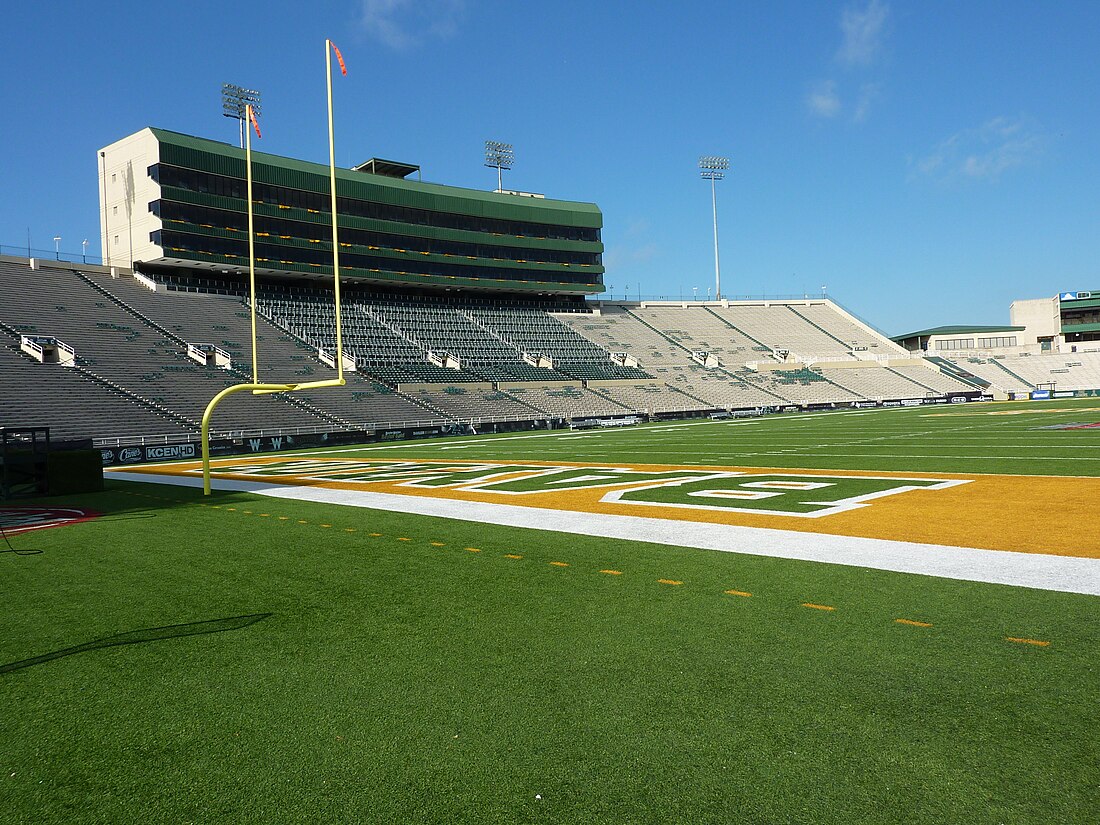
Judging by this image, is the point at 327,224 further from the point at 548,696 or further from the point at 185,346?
the point at 548,696

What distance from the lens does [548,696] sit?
403 centimetres

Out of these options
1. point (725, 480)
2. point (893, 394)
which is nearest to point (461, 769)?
point (725, 480)

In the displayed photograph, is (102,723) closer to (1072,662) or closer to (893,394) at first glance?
(1072,662)

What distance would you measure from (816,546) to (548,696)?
15.7 ft

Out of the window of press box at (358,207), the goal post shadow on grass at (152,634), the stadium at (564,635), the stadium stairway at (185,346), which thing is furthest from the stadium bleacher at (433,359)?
the goal post shadow on grass at (152,634)

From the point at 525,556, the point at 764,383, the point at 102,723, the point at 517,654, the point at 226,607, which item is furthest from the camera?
the point at 764,383

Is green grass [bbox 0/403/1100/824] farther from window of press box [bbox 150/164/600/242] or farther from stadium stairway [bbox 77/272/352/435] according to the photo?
window of press box [bbox 150/164/600/242]

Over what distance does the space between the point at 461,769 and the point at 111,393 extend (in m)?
36.9

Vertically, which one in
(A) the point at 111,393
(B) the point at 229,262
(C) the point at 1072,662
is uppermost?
(B) the point at 229,262

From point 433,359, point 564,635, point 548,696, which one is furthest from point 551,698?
point 433,359

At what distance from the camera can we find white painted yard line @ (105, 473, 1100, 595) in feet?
21.0

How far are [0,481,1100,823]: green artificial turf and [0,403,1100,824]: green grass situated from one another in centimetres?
2

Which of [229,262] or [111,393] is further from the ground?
[229,262]

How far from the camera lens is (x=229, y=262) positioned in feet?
162
